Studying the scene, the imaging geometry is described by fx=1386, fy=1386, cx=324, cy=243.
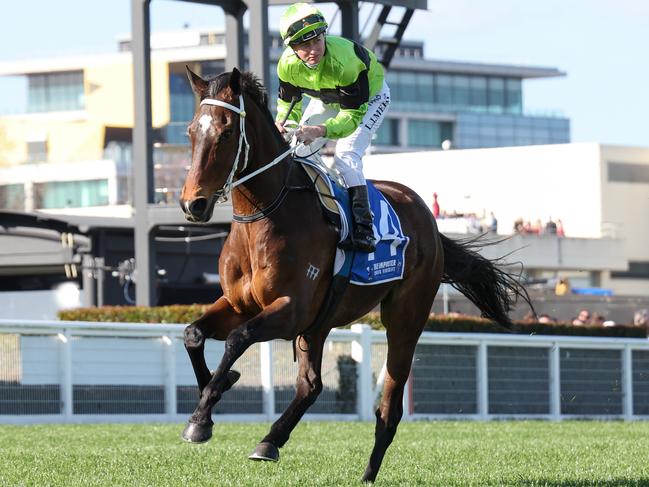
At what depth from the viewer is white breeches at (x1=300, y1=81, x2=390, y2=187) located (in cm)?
713

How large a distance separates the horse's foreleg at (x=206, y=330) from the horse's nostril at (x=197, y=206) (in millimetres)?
629

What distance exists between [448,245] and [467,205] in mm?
16504

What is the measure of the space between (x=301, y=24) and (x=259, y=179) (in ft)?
2.69

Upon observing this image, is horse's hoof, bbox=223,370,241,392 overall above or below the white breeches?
below

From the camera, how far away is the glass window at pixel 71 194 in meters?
49.3

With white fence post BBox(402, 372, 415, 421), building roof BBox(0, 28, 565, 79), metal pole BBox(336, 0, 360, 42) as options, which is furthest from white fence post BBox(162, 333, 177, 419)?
building roof BBox(0, 28, 565, 79)

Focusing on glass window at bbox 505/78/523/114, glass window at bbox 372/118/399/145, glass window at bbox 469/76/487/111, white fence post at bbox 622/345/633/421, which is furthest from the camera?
glass window at bbox 505/78/523/114

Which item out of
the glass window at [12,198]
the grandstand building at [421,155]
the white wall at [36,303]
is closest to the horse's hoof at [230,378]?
the grandstand building at [421,155]

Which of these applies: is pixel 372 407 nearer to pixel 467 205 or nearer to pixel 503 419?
pixel 503 419

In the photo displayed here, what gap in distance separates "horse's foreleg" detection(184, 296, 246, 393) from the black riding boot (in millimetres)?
738

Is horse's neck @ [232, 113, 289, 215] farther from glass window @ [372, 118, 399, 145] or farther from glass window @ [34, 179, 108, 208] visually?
glass window @ [372, 118, 399, 145]

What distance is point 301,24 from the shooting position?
266 inches

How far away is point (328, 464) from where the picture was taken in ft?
25.6

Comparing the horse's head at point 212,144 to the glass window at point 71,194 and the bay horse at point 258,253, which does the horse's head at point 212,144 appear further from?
the glass window at point 71,194
